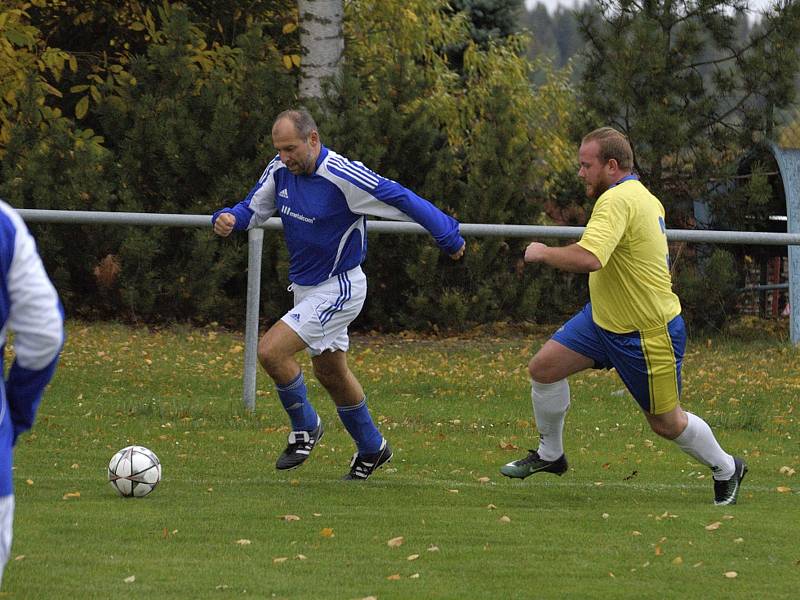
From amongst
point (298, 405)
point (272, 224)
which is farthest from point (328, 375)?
point (272, 224)

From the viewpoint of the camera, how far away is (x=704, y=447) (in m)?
7.27

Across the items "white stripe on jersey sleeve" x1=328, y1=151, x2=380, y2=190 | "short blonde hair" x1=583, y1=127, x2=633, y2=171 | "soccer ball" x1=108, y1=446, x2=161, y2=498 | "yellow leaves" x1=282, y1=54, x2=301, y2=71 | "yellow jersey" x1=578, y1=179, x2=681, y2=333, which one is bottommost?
"soccer ball" x1=108, y1=446, x2=161, y2=498

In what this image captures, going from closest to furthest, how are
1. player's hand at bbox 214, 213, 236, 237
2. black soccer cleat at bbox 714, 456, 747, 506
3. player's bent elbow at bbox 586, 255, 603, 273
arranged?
player's bent elbow at bbox 586, 255, 603, 273 < black soccer cleat at bbox 714, 456, 747, 506 < player's hand at bbox 214, 213, 236, 237

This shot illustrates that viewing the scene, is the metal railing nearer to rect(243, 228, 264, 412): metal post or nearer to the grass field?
rect(243, 228, 264, 412): metal post

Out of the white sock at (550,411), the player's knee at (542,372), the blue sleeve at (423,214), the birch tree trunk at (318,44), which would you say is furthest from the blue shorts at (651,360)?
the birch tree trunk at (318,44)

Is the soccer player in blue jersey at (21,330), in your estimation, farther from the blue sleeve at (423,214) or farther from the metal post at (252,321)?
the metal post at (252,321)

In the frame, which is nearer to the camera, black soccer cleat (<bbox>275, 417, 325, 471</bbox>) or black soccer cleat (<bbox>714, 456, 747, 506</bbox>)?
black soccer cleat (<bbox>714, 456, 747, 506</bbox>)

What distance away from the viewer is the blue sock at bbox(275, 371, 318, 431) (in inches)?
318

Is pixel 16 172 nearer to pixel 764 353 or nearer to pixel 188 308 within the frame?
pixel 188 308

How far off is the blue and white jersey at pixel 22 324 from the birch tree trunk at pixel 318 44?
14.8 meters

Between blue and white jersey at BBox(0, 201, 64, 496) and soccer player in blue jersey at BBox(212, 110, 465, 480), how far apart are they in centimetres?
413

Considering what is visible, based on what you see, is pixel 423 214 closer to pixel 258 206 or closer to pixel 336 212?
pixel 336 212

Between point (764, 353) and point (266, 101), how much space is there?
263 inches

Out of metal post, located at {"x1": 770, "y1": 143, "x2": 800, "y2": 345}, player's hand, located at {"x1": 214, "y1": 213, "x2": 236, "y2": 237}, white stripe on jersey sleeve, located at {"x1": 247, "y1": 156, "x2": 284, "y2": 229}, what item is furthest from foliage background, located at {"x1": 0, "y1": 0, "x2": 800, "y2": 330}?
player's hand, located at {"x1": 214, "y1": 213, "x2": 236, "y2": 237}
